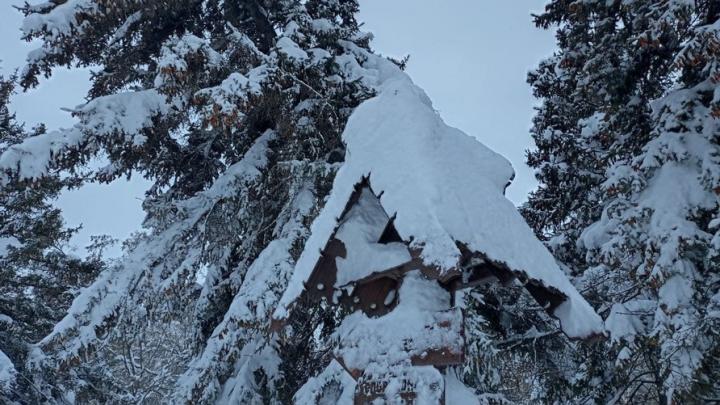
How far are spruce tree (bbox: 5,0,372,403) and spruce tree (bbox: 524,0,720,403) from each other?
143 inches

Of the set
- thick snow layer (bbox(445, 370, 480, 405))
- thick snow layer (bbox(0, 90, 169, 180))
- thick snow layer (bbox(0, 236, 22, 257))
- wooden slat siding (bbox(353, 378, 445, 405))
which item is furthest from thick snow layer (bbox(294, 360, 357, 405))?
thick snow layer (bbox(0, 236, 22, 257))

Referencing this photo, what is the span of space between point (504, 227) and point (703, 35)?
5.18m

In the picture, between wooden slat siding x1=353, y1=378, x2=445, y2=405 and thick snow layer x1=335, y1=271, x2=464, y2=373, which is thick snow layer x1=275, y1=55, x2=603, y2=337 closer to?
thick snow layer x1=335, y1=271, x2=464, y2=373

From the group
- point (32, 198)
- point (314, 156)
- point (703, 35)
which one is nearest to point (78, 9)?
point (314, 156)

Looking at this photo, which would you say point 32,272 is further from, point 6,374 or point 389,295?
point 389,295

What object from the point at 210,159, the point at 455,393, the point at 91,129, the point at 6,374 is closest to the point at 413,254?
the point at 455,393

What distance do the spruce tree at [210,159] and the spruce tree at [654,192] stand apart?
11.9ft

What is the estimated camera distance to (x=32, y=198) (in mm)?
12125

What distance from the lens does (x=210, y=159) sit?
7.79m

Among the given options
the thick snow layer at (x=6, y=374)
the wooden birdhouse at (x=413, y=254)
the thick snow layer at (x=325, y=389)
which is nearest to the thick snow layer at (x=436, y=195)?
the wooden birdhouse at (x=413, y=254)

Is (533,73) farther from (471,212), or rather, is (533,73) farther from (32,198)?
(32,198)

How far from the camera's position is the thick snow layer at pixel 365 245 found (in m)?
2.05

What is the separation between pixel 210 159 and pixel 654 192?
621cm

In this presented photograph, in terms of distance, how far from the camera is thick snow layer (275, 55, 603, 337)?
6.11 ft
